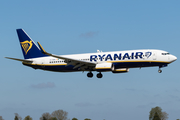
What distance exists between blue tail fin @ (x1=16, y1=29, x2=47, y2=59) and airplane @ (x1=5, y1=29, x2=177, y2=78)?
452 millimetres

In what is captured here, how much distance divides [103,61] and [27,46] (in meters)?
21.8

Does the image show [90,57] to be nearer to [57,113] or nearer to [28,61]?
[28,61]

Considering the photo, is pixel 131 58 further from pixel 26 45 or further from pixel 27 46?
pixel 26 45

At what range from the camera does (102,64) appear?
221ft

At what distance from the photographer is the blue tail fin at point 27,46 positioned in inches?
3073

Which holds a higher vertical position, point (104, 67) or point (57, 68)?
point (57, 68)

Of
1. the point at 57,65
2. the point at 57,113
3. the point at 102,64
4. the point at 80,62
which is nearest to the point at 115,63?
the point at 102,64

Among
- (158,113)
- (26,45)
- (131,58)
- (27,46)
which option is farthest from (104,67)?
(158,113)

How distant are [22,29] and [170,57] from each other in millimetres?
37400

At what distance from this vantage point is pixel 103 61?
6819 centimetres

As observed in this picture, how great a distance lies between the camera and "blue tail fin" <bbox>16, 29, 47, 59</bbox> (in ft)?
256

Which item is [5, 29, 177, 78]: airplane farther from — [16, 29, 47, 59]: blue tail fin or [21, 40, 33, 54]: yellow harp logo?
[21, 40, 33, 54]: yellow harp logo

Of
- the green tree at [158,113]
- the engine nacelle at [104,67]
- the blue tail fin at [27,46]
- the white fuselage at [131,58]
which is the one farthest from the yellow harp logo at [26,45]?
the green tree at [158,113]

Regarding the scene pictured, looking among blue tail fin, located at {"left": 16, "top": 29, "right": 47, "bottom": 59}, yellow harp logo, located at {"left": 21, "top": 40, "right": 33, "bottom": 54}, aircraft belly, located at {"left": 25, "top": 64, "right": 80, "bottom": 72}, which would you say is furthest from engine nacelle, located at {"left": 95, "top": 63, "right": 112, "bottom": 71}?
yellow harp logo, located at {"left": 21, "top": 40, "right": 33, "bottom": 54}
